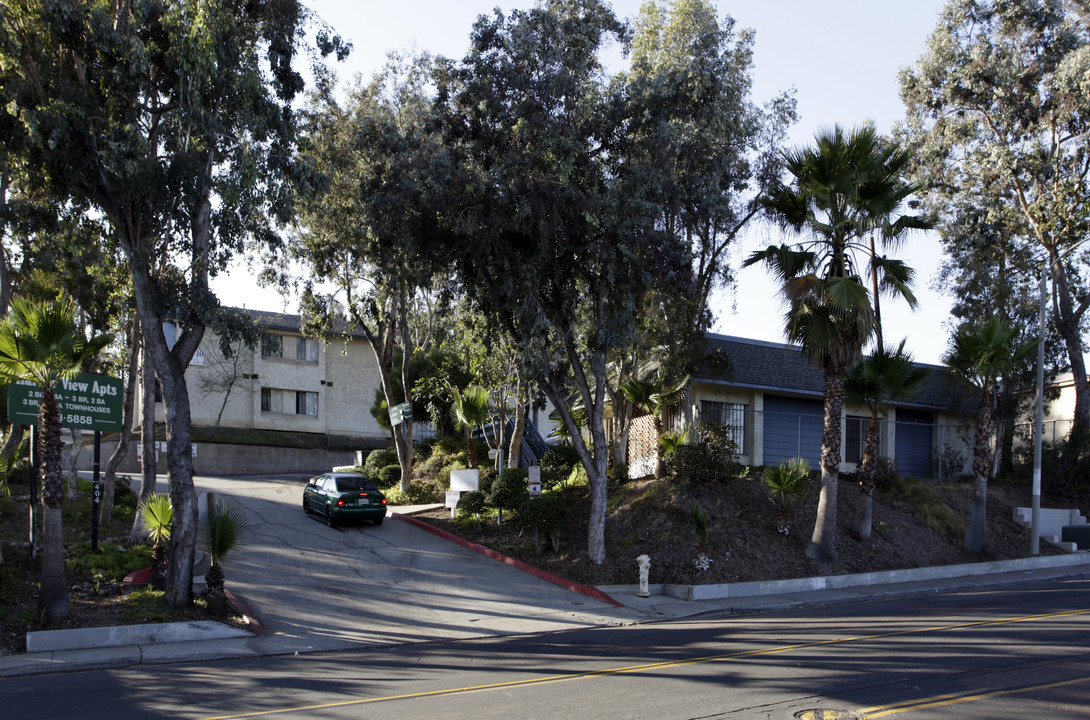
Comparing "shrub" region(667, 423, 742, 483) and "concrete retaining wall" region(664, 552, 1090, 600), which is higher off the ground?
"shrub" region(667, 423, 742, 483)

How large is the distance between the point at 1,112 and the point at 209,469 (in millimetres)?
26394

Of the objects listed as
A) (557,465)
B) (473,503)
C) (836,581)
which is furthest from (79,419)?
(836,581)

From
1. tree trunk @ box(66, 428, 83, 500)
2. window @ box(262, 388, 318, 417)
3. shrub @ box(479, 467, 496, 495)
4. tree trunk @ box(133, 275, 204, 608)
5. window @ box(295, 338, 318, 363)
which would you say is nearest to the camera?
tree trunk @ box(133, 275, 204, 608)

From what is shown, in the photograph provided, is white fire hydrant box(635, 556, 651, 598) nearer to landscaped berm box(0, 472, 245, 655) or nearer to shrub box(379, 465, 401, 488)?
landscaped berm box(0, 472, 245, 655)

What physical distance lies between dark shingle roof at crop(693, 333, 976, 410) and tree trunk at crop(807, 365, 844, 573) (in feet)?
16.9

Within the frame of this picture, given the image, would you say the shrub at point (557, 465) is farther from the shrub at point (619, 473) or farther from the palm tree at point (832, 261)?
the palm tree at point (832, 261)

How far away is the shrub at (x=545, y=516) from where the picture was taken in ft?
61.2

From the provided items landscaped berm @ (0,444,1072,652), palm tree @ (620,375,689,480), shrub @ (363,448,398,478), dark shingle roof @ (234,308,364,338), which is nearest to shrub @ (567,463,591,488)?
landscaped berm @ (0,444,1072,652)

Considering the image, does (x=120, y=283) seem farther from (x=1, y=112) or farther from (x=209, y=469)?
(x=209, y=469)

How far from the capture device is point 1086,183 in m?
26.1

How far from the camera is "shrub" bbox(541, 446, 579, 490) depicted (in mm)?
23047

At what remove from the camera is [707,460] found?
19984 millimetres

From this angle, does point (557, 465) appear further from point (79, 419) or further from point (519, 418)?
point (79, 419)

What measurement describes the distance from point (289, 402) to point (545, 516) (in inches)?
1087
